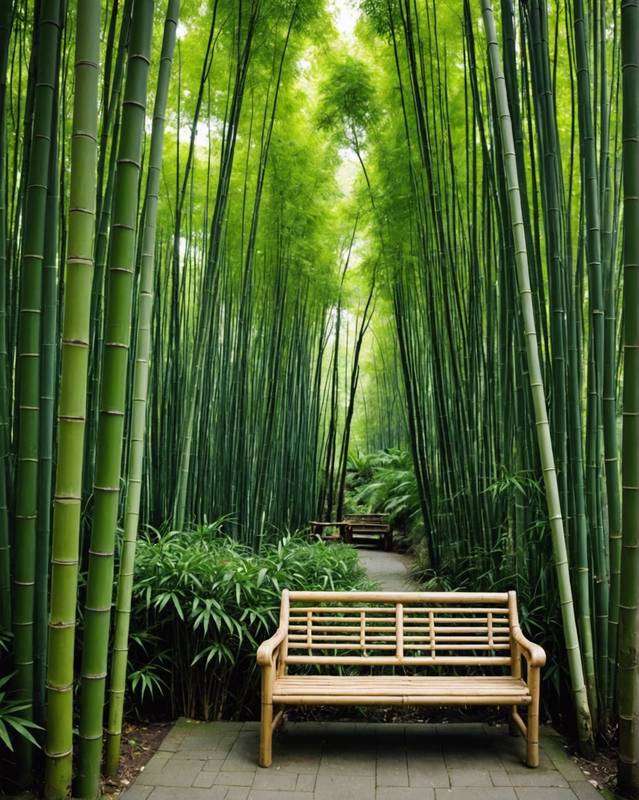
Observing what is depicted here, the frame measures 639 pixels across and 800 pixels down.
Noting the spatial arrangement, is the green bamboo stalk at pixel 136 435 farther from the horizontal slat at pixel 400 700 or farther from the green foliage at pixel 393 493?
the green foliage at pixel 393 493

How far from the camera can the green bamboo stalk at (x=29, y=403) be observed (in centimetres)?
172

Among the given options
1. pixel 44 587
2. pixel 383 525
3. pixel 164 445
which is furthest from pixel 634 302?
pixel 383 525

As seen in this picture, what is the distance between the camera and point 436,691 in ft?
6.73

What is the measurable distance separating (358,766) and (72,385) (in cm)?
152

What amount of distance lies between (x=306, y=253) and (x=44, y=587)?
4296 mm

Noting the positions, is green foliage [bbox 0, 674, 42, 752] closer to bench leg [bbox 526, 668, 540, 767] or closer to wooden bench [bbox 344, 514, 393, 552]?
bench leg [bbox 526, 668, 540, 767]

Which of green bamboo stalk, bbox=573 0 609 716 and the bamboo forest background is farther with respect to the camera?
green bamboo stalk, bbox=573 0 609 716

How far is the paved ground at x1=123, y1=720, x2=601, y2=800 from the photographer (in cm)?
185

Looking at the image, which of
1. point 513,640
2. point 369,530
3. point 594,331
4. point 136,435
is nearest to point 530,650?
point 513,640

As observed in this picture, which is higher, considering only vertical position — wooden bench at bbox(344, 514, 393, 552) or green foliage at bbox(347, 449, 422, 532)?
green foliage at bbox(347, 449, 422, 532)

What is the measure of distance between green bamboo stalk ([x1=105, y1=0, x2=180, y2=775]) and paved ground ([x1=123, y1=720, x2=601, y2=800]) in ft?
0.77

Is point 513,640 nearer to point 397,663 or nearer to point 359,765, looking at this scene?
point 397,663

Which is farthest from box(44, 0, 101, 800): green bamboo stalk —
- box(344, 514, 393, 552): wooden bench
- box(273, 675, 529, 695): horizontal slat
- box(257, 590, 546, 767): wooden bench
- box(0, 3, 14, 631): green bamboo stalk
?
box(344, 514, 393, 552): wooden bench

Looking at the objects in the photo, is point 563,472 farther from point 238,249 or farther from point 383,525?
point 383,525
